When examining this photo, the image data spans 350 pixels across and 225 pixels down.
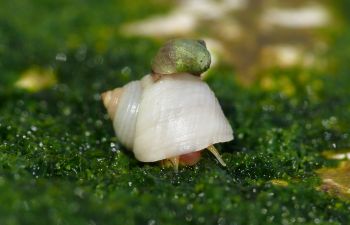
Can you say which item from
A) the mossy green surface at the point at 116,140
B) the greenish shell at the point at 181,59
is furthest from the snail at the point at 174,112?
the mossy green surface at the point at 116,140

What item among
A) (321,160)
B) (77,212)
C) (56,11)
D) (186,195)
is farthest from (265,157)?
(56,11)

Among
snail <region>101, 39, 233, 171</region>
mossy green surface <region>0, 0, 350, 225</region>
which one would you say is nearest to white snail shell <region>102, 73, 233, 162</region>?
snail <region>101, 39, 233, 171</region>

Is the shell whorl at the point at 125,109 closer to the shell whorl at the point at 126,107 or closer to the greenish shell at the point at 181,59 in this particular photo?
the shell whorl at the point at 126,107

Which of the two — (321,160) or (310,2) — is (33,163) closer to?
(321,160)

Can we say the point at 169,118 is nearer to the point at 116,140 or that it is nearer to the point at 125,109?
the point at 125,109

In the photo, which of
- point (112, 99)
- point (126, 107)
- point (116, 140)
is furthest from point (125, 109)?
point (116, 140)

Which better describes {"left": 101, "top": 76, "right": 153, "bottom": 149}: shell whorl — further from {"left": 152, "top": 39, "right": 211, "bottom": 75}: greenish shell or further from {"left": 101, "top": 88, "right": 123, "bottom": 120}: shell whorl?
{"left": 152, "top": 39, "right": 211, "bottom": 75}: greenish shell
